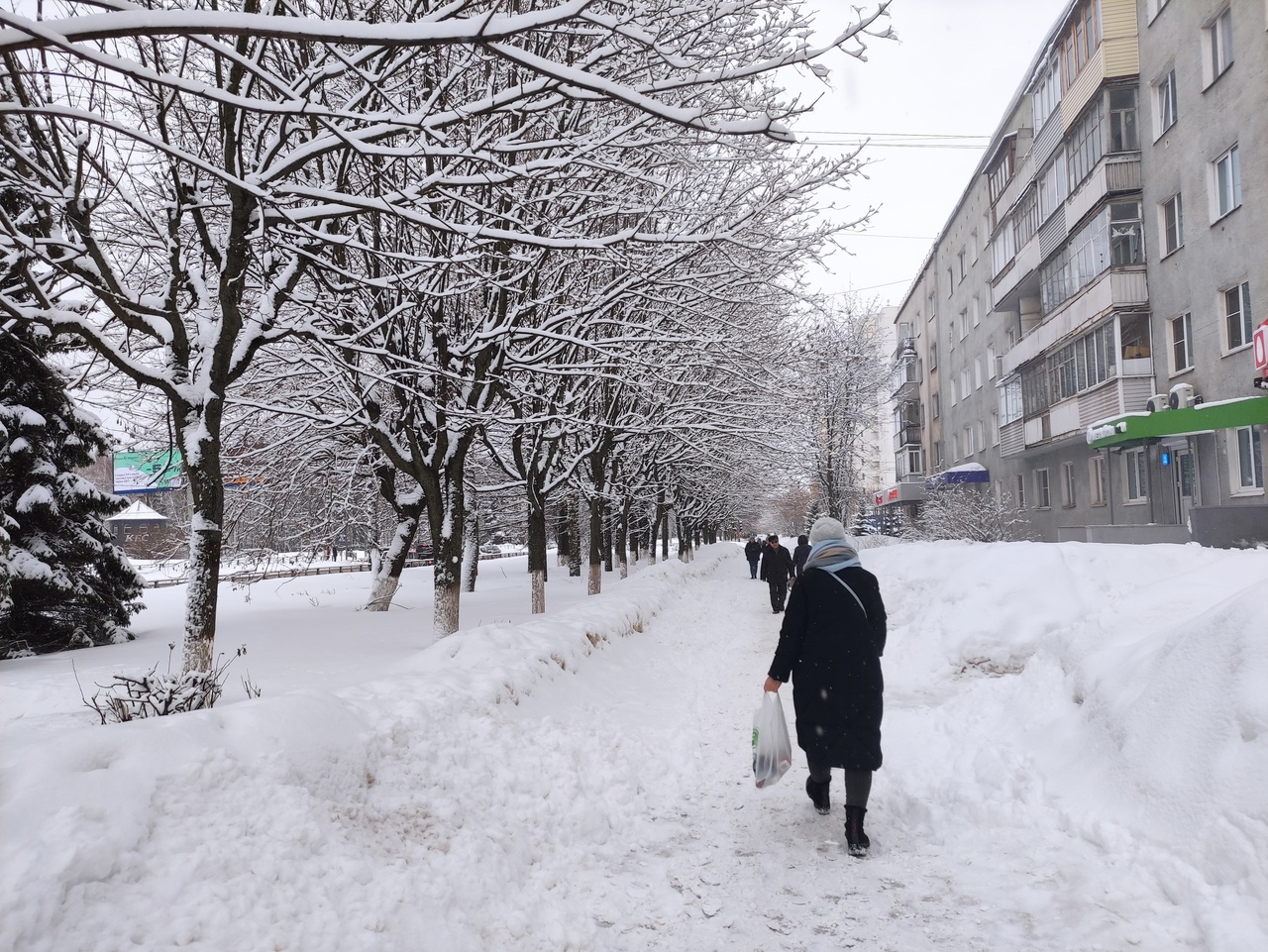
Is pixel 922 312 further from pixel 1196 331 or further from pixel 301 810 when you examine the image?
pixel 301 810

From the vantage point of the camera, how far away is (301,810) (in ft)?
11.0

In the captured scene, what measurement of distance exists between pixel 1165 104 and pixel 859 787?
20595mm

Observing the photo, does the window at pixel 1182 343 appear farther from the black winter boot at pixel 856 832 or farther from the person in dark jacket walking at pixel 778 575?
the black winter boot at pixel 856 832

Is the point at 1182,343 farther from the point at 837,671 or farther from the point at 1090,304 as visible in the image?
the point at 837,671

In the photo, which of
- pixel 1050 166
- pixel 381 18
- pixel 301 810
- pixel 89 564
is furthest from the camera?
pixel 1050 166

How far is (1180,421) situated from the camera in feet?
51.8

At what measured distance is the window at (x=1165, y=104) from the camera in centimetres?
1772

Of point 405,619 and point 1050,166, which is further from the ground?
point 1050,166

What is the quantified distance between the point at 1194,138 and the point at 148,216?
19433 millimetres

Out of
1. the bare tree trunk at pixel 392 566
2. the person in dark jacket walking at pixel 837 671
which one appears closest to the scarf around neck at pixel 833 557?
the person in dark jacket walking at pixel 837 671

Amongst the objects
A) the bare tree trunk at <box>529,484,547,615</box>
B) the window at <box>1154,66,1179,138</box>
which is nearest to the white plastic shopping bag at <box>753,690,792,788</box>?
the bare tree trunk at <box>529,484,547,615</box>

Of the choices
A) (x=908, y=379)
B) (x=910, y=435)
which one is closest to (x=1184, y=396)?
(x=910, y=435)

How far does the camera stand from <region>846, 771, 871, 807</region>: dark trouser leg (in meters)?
4.27

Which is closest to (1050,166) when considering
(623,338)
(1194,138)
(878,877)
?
(1194,138)
